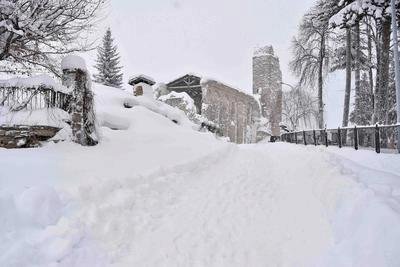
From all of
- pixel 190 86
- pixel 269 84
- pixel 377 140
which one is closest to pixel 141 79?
pixel 377 140

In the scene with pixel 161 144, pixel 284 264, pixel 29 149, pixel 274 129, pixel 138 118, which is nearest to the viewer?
pixel 284 264

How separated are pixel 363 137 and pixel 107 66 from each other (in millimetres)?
29277

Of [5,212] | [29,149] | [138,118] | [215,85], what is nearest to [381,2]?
[138,118]

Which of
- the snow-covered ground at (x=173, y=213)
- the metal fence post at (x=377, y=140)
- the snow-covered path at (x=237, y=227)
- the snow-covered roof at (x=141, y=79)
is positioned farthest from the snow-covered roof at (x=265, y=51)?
the snow-covered path at (x=237, y=227)

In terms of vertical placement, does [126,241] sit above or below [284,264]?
above

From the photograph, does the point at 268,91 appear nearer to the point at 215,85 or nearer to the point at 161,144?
the point at 215,85

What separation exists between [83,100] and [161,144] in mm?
2868

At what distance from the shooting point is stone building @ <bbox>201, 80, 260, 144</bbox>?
1599 inches

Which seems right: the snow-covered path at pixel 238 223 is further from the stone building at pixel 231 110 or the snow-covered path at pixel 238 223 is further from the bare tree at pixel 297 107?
the bare tree at pixel 297 107

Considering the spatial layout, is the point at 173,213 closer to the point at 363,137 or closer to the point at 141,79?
the point at 363,137

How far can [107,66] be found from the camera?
3712cm

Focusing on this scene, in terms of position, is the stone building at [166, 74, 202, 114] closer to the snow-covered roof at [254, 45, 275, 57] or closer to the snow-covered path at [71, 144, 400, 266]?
the snow-covered roof at [254, 45, 275, 57]

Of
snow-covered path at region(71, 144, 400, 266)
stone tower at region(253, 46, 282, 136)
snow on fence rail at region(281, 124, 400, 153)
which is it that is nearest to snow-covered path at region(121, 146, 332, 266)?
snow-covered path at region(71, 144, 400, 266)

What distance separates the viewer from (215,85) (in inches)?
1698
